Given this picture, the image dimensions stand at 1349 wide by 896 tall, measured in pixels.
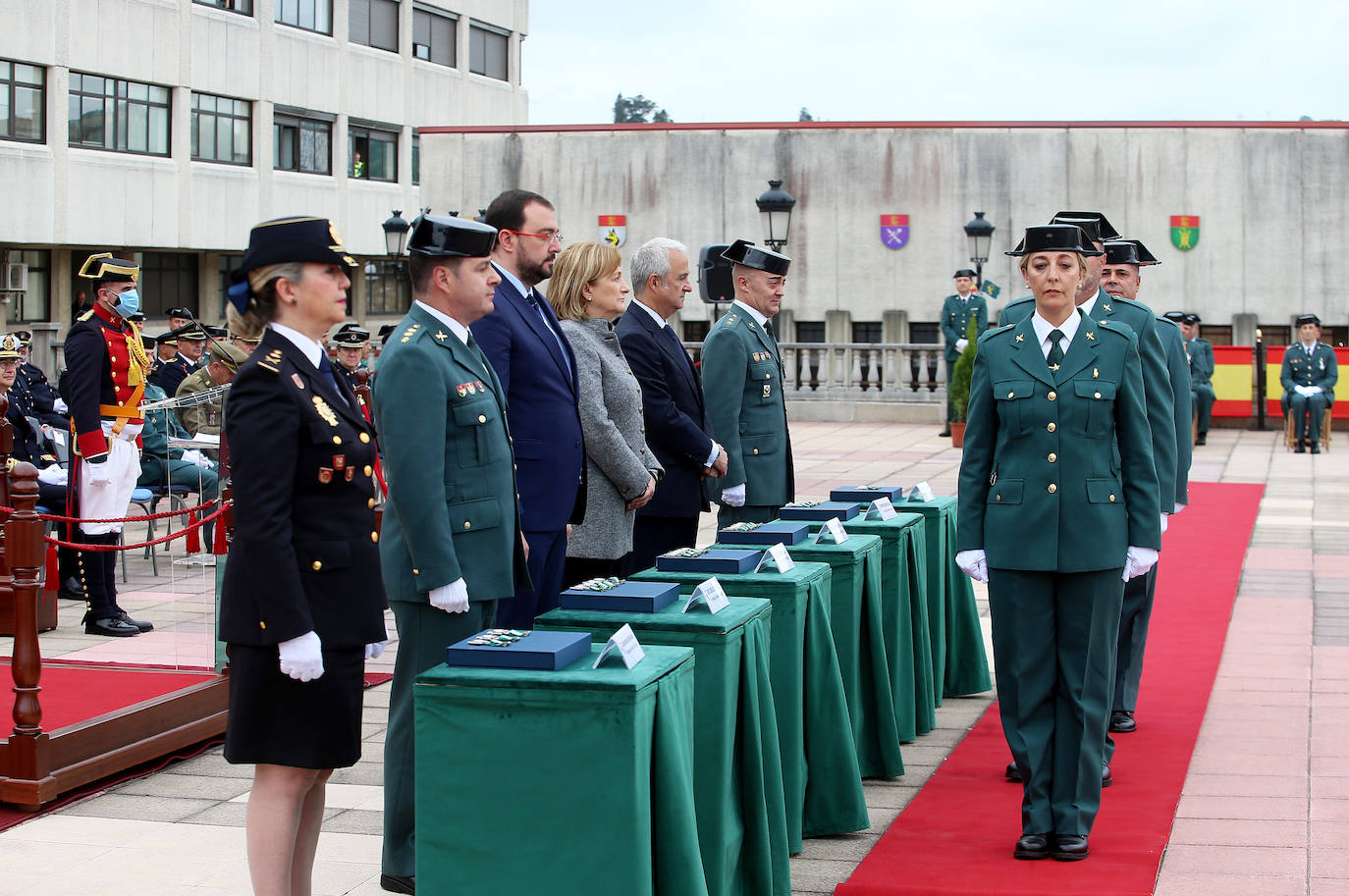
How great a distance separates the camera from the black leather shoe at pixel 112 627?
378 inches

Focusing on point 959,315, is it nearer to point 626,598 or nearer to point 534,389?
point 534,389

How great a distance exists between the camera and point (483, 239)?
491 cm

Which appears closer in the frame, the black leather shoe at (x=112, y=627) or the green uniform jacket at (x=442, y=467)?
the green uniform jacket at (x=442, y=467)

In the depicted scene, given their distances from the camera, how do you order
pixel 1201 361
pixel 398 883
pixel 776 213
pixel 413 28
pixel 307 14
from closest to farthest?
pixel 398 883 < pixel 776 213 < pixel 1201 361 < pixel 307 14 < pixel 413 28

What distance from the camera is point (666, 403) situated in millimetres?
7168

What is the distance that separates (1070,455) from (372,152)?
147 feet

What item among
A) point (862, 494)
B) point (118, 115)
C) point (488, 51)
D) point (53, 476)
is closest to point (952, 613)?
point (862, 494)

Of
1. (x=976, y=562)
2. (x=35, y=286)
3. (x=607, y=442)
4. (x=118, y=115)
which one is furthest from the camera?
(x=118, y=115)

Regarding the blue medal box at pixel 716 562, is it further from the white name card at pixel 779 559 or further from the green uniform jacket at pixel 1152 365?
the green uniform jacket at pixel 1152 365

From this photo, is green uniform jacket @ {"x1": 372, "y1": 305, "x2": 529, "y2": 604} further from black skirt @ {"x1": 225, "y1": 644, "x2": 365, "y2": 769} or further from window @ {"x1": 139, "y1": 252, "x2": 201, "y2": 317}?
window @ {"x1": 139, "y1": 252, "x2": 201, "y2": 317}

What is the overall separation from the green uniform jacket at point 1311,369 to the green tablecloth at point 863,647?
60.3 ft

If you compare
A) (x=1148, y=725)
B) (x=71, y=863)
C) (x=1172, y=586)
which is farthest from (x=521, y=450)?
(x=1172, y=586)

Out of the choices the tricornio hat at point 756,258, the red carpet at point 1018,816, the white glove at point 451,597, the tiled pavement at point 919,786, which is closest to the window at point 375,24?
the tiled pavement at point 919,786

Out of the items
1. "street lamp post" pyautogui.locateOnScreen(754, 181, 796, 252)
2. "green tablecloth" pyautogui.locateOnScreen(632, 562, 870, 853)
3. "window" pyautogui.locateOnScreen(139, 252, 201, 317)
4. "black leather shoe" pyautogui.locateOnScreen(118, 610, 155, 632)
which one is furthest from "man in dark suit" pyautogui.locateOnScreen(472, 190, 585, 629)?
"window" pyautogui.locateOnScreen(139, 252, 201, 317)
